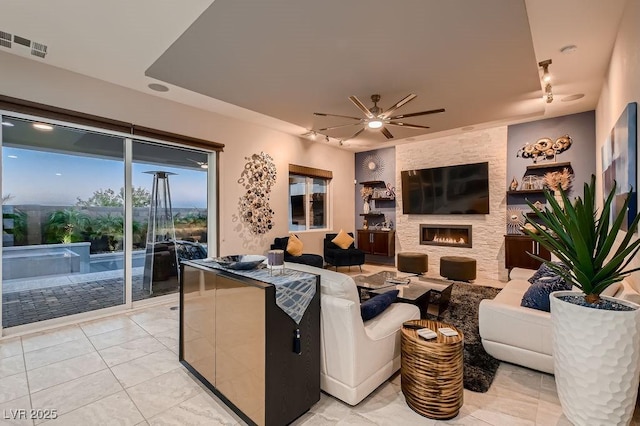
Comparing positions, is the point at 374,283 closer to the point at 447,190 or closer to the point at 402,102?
the point at 402,102

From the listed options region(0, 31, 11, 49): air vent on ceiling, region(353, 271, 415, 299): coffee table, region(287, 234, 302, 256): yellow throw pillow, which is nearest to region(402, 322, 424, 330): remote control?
region(353, 271, 415, 299): coffee table

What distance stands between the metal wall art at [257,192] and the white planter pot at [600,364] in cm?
470

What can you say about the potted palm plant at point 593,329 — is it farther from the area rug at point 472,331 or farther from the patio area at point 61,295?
the patio area at point 61,295

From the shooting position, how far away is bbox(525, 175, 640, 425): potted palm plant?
1622 millimetres

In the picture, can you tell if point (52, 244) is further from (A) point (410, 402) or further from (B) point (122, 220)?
(A) point (410, 402)

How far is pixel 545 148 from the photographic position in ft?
18.0

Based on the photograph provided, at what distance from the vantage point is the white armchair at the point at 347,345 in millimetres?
1945

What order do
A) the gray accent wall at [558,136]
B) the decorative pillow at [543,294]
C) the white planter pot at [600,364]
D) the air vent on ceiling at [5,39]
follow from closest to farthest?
1. the white planter pot at [600,364]
2. the decorative pillow at [543,294]
3. the air vent on ceiling at [5,39]
4. the gray accent wall at [558,136]

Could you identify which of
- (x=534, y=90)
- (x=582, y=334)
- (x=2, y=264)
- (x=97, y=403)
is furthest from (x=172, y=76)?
(x=534, y=90)

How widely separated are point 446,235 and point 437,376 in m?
5.36

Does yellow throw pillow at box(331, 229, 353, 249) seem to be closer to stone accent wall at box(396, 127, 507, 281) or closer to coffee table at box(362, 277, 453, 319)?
stone accent wall at box(396, 127, 507, 281)

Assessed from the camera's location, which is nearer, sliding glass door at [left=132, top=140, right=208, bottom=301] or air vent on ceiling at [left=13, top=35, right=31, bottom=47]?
air vent on ceiling at [left=13, top=35, right=31, bottom=47]

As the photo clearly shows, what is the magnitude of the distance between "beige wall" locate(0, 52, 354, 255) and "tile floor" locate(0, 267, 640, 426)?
97.2 inches

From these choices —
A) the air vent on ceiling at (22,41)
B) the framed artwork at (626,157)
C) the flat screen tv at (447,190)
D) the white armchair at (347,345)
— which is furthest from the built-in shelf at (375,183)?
the air vent on ceiling at (22,41)
